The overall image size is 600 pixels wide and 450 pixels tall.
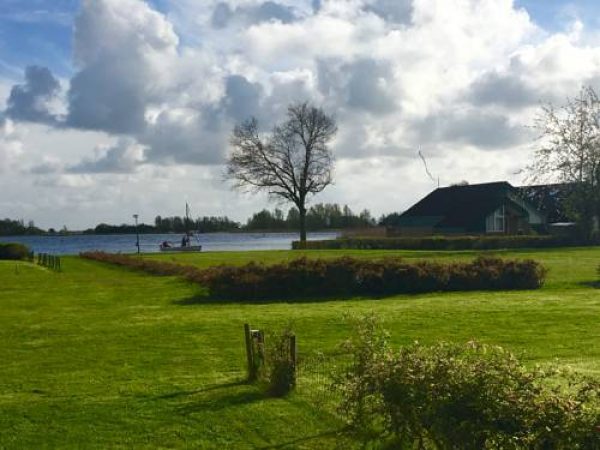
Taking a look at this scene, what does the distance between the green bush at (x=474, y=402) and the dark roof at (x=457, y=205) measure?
64284mm

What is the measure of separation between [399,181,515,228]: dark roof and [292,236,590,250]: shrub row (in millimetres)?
15063

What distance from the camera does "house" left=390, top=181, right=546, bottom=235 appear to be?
227 feet

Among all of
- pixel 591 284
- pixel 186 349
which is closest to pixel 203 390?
pixel 186 349

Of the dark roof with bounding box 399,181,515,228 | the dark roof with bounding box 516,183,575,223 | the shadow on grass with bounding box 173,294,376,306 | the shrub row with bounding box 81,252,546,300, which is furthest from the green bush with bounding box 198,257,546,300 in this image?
the dark roof with bounding box 516,183,575,223

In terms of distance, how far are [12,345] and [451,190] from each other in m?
67.7

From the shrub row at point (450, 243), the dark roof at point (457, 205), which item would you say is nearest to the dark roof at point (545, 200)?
the dark roof at point (457, 205)

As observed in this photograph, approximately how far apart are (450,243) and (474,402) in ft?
160

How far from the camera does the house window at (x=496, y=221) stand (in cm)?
6894

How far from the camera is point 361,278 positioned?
23.6 m

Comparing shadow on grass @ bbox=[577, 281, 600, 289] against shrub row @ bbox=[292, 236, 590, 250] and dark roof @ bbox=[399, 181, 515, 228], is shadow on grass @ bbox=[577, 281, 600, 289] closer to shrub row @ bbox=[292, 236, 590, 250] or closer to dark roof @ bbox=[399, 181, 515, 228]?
shrub row @ bbox=[292, 236, 590, 250]

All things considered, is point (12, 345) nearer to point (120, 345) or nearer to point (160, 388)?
point (120, 345)

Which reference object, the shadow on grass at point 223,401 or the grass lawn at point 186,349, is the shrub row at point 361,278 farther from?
the shadow on grass at point 223,401

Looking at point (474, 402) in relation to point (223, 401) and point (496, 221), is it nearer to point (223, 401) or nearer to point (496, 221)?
point (223, 401)

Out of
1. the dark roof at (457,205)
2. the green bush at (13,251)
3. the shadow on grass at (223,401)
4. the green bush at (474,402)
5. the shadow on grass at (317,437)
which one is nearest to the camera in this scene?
the green bush at (474,402)
